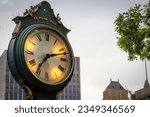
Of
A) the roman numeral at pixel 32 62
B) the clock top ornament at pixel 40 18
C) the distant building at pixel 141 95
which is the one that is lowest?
the distant building at pixel 141 95

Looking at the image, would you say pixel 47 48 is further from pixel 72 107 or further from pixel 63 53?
pixel 72 107

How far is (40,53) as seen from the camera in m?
11.2

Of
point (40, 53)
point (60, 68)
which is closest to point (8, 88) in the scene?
point (60, 68)

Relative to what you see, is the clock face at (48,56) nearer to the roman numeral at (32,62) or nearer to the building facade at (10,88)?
the roman numeral at (32,62)

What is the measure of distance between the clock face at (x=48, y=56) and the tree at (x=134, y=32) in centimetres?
775

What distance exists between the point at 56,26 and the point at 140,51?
8.00 m

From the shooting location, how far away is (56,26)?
12.1 metres

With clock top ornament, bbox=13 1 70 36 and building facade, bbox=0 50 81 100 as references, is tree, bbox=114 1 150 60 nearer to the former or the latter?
clock top ornament, bbox=13 1 70 36

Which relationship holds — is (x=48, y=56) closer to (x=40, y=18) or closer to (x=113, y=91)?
(x=40, y=18)

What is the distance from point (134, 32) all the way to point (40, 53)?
8947 mm

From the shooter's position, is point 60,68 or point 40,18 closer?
point 60,68

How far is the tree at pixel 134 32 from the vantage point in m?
18.7

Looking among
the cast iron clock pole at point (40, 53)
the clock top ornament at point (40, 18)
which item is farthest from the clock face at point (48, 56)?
the clock top ornament at point (40, 18)

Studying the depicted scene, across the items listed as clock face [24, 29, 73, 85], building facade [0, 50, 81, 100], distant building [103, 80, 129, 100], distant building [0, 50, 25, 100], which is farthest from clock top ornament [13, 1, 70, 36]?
distant building [103, 80, 129, 100]
